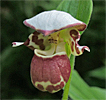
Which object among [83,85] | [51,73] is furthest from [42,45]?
[83,85]

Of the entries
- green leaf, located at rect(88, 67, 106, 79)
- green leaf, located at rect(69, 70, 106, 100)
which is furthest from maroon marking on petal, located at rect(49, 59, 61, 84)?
green leaf, located at rect(88, 67, 106, 79)

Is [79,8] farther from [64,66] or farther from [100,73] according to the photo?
[100,73]

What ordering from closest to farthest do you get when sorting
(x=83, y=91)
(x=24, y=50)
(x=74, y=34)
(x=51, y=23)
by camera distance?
1. (x=51, y=23)
2. (x=74, y=34)
3. (x=83, y=91)
4. (x=24, y=50)

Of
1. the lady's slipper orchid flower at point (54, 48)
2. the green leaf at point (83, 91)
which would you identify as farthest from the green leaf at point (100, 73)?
the lady's slipper orchid flower at point (54, 48)

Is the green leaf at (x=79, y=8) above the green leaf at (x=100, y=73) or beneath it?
above

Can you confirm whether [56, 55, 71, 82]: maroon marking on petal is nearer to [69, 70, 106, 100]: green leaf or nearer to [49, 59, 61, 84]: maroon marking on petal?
[49, 59, 61, 84]: maroon marking on petal

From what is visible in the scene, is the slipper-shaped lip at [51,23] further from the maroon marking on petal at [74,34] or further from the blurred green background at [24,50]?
the blurred green background at [24,50]

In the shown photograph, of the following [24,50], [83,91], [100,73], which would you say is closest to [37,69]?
[83,91]
